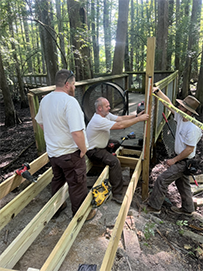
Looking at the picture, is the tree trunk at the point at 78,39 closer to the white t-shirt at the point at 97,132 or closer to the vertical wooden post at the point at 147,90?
the white t-shirt at the point at 97,132

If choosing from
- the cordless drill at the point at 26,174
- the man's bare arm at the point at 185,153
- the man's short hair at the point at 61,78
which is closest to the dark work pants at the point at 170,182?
the man's bare arm at the point at 185,153

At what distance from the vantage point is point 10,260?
6.06 feet

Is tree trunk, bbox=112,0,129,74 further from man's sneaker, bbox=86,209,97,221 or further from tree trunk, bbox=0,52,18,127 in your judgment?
man's sneaker, bbox=86,209,97,221

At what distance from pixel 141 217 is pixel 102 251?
1158 mm

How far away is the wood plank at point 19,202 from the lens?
2.36 metres

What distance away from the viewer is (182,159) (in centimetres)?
346

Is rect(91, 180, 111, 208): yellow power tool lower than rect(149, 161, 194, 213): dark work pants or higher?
higher

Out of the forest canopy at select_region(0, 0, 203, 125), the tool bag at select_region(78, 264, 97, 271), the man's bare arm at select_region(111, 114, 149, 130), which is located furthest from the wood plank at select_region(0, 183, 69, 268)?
the forest canopy at select_region(0, 0, 203, 125)

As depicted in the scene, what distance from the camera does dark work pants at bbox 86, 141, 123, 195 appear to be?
344 cm

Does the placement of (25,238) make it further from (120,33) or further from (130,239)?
(120,33)

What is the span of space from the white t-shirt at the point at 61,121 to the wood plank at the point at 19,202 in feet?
2.15

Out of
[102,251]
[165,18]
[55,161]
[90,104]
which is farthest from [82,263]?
[165,18]

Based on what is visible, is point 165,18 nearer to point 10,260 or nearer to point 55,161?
point 55,161

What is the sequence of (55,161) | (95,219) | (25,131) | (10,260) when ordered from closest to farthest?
(10,260)
(55,161)
(95,219)
(25,131)
